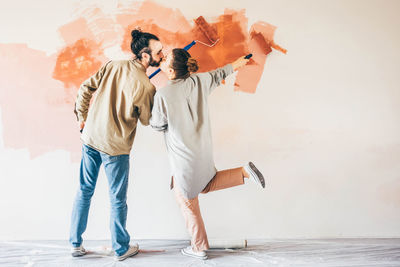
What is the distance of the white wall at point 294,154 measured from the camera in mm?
2016

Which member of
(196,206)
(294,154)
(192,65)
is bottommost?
(196,206)

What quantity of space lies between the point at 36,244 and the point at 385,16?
273 centimetres

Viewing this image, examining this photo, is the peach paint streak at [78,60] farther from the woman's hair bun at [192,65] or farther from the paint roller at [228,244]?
the paint roller at [228,244]

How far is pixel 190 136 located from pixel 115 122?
0.43m

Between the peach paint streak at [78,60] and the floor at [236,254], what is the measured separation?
1.95 feet

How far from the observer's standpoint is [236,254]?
1812mm

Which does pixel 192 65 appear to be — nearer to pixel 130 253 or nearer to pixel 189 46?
pixel 189 46

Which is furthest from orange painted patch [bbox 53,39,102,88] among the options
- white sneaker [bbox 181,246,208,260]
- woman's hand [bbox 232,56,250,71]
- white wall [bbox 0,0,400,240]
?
white sneaker [bbox 181,246,208,260]

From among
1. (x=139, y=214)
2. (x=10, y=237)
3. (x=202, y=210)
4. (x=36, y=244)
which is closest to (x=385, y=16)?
(x=202, y=210)

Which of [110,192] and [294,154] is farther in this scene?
[294,154]

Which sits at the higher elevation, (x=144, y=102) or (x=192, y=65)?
(x=192, y=65)

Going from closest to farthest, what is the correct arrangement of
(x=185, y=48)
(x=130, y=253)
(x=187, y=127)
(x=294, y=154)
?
(x=187, y=127) → (x=130, y=253) → (x=185, y=48) → (x=294, y=154)

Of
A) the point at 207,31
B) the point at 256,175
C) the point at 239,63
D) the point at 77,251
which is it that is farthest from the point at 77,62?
the point at 256,175

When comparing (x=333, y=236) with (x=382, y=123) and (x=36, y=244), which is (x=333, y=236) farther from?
(x=36, y=244)
